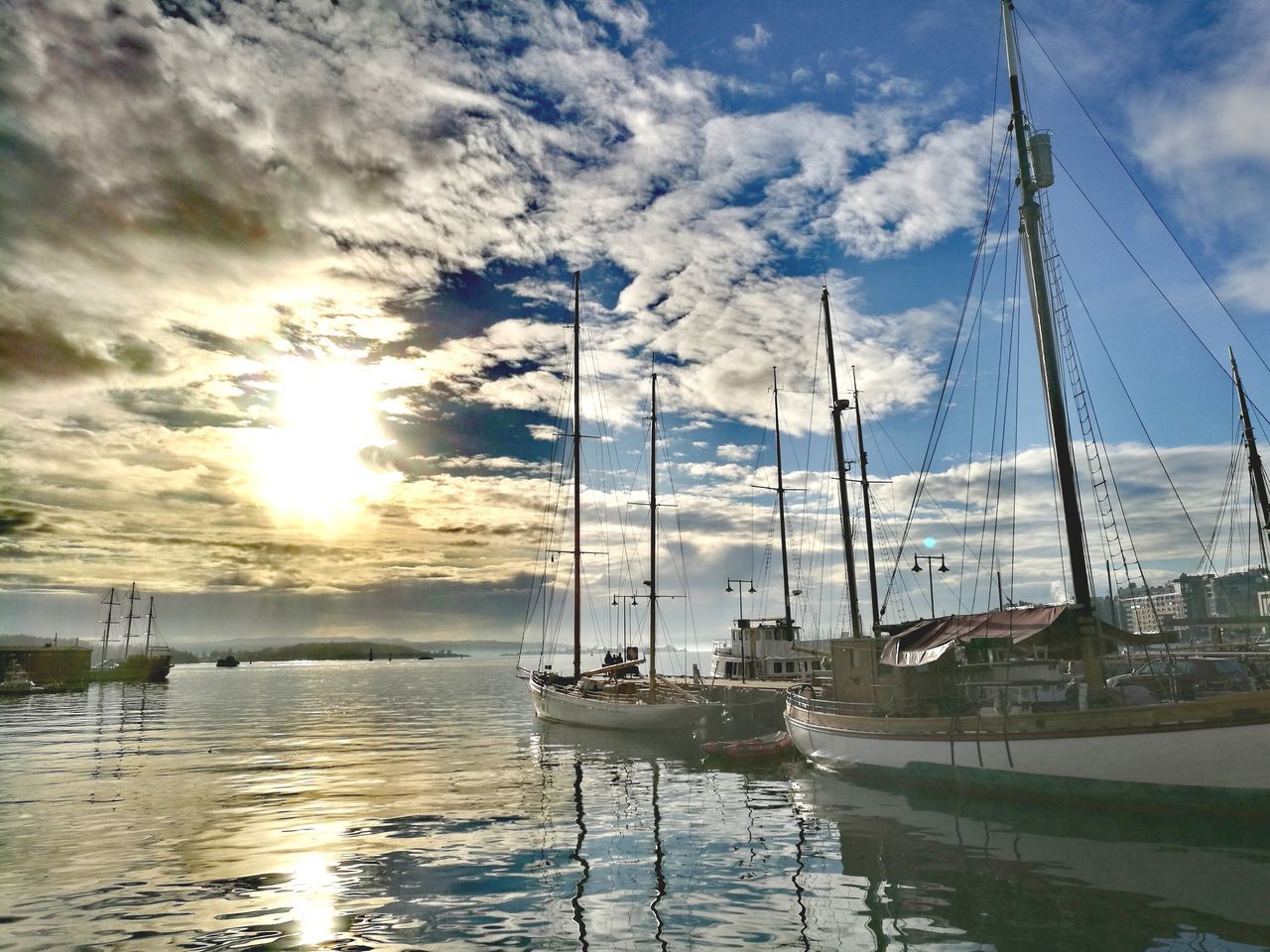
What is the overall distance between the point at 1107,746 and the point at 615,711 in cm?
2567

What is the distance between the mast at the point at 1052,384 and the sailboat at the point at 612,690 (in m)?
19.3

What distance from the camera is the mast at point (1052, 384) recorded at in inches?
800

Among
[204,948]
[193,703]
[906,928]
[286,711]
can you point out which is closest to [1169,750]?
[906,928]

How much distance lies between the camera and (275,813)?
2109cm

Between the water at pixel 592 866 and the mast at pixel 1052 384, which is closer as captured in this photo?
the water at pixel 592 866

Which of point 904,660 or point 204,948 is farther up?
point 904,660

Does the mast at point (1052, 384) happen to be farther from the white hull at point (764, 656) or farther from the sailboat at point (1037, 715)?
the white hull at point (764, 656)

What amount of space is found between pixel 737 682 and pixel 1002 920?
116ft

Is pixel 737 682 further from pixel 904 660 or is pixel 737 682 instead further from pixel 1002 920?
pixel 1002 920

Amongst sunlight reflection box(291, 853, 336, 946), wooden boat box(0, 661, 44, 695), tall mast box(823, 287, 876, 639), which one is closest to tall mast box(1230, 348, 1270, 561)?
tall mast box(823, 287, 876, 639)

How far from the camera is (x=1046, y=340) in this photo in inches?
880

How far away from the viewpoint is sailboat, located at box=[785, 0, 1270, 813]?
1633cm

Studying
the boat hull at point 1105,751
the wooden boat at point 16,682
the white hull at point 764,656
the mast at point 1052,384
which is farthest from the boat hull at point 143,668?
the mast at point 1052,384

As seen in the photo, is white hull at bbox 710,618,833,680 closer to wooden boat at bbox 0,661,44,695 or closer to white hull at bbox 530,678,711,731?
white hull at bbox 530,678,711,731
